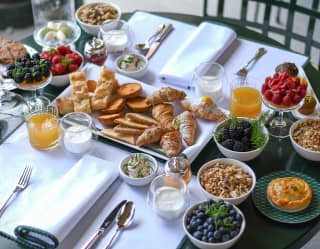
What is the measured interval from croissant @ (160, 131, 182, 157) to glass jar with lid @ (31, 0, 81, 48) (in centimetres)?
100

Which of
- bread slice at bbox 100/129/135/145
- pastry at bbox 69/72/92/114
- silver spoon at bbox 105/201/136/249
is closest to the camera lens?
silver spoon at bbox 105/201/136/249

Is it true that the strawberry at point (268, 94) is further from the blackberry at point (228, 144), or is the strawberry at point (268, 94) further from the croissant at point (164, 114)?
the croissant at point (164, 114)

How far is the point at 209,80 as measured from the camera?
2377 mm

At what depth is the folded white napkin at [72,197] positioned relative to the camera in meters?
1.74

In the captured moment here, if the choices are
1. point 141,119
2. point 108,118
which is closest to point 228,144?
point 141,119

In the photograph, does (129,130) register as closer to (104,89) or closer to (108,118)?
(108,118)

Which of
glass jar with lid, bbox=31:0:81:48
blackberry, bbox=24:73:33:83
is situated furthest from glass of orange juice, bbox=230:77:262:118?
glass jar with lid, bbox=31:0:81:48

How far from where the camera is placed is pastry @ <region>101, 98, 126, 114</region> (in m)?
2.29

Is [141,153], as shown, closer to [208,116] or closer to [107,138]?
[107,138]

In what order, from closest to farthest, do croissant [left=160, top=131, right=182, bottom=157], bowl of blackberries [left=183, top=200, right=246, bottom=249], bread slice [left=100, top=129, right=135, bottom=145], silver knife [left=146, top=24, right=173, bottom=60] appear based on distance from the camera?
bowl of blackberries [left=183, top=200, right=246, bottom=249], croissant [left=160, top=131, right=182, bottom=157], bread slice [left=100, top=129, right=135, bottom=145], silver knife [left=146, top=24, right=173, bottom=60]

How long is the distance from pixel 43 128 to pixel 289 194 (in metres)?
1.07

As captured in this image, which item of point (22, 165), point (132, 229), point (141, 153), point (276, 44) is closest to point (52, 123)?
point (22, 165)

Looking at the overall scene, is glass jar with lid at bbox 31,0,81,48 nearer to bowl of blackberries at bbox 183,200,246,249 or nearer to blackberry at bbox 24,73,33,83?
blackberry at bbox 24,73,33,83

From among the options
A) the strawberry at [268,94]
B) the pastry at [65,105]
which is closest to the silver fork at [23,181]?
the pastry at [65,105]
